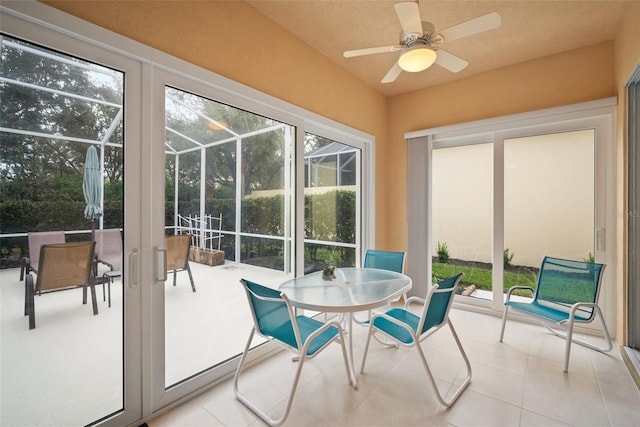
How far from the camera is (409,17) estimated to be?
1.73m

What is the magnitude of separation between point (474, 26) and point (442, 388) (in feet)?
8.16

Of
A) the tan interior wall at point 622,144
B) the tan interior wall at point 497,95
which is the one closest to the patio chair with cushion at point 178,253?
the tan interior wall at point 497,95

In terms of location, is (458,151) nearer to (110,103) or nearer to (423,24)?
(423,24)

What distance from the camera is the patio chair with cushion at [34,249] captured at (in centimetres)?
144

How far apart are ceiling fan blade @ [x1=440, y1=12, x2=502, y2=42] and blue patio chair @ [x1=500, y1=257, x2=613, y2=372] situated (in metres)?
2.38

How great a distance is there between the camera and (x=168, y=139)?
6.37 ft

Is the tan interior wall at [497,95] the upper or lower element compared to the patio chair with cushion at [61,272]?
upper

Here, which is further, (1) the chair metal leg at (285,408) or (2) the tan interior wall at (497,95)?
(2) the tan interior wall at (497,95)

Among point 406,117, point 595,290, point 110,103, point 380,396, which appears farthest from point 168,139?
point 595,290

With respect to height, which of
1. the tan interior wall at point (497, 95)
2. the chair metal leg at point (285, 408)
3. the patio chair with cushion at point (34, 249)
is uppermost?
the tan interior wall at point (497, 95)

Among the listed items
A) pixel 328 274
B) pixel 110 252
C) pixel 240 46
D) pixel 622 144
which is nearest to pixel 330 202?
pixel 328 274

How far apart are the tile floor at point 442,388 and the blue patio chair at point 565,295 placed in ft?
1.14

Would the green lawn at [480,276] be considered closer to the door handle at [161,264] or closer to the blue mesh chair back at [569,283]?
the blue mesh chair back at [569,283]

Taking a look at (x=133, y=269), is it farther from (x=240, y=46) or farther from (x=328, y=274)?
(x=240, y=46)
